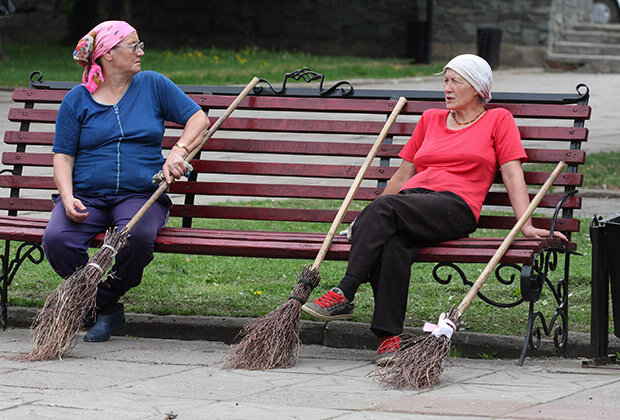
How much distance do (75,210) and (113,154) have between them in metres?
0.35

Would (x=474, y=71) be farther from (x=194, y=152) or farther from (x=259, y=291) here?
(x=259, y=291)

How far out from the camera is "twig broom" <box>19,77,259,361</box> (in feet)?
14.8

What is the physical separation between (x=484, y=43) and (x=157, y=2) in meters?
7.70

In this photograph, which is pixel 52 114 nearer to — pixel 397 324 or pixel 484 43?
pixel 397 324

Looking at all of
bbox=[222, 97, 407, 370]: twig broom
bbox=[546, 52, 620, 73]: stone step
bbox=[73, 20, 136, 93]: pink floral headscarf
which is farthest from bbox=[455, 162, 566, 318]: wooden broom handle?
bbox=[546, 52, 620, 73]: stone step

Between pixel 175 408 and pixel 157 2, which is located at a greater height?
pixel 157 2

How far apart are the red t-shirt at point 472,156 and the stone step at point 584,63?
17.3 meters

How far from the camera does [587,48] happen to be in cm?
2227

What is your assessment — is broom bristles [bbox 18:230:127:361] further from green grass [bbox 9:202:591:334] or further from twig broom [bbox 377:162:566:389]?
twig broom [bbox 377:162:566:389]

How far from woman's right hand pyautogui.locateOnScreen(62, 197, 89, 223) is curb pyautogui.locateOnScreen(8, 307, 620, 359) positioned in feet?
2.02

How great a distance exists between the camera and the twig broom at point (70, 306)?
4.52 m

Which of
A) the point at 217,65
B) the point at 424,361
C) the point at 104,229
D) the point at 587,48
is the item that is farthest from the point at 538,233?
the point at 587,48

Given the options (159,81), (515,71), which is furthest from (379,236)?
(515,71)

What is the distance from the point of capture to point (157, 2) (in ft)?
80.1
